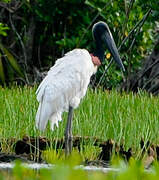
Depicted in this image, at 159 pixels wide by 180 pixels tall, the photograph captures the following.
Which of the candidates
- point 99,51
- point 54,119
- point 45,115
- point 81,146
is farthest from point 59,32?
point 81,146

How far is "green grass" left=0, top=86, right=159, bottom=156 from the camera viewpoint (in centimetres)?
670

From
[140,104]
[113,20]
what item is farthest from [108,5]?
[140,104]

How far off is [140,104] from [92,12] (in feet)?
23.6

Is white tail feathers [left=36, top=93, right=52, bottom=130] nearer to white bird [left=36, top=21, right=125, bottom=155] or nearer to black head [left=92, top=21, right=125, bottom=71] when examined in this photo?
white bird [left=36, top=21, right=125, bottom=155]

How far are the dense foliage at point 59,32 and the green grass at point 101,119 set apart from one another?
4614mm

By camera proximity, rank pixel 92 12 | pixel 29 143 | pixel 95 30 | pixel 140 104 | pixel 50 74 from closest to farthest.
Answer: pixel 29 143 → pixel 50 74 → pixel 140 104 → pixel 95 30 → pixel 92 12

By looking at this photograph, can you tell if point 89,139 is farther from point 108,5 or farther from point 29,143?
point 108,5

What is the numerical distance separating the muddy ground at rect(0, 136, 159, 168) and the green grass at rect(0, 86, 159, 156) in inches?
3.2

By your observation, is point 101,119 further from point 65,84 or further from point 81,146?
point 81,146

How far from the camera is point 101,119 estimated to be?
281 inches

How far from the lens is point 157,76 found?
42.4 ft

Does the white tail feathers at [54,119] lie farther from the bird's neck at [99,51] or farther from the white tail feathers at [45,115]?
the bird's neck at [99,51]

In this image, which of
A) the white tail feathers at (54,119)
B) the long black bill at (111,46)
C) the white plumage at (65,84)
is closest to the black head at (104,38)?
the long black bill at (111,46)

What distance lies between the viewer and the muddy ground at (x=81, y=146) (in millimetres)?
6379
